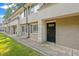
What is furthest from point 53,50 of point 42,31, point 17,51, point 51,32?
point 42,31

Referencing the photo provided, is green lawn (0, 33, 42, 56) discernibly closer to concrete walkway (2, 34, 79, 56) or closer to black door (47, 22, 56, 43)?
concrete walkway (2, 34, 79, 56)

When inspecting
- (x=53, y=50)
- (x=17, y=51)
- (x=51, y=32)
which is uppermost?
(x=51, y=32)

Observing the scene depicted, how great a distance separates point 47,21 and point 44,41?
6.25 feet

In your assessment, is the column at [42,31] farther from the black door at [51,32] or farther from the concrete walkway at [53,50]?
the concrete walkway at [53,50]

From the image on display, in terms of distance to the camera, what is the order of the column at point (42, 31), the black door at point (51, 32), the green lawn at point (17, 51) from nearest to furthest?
the green lawn at point (17, 51) → the black door at point (51, 32) → the column at point (42, 31)

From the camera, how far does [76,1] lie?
842 cm

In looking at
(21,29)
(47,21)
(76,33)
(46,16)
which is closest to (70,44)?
(76,33)

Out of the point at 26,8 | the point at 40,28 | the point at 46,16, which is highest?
the point at 26,8

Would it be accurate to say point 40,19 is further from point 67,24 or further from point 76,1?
point 76,1

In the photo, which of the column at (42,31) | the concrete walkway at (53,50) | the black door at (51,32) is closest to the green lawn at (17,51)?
the concrete walkway at (53,50)

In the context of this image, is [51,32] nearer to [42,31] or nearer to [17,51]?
[42,31]

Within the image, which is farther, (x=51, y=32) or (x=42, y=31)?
(x=42, y=31)

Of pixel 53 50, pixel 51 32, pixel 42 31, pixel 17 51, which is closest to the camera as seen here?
pixel 53 50

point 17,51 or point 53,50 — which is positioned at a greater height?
point 53,50
